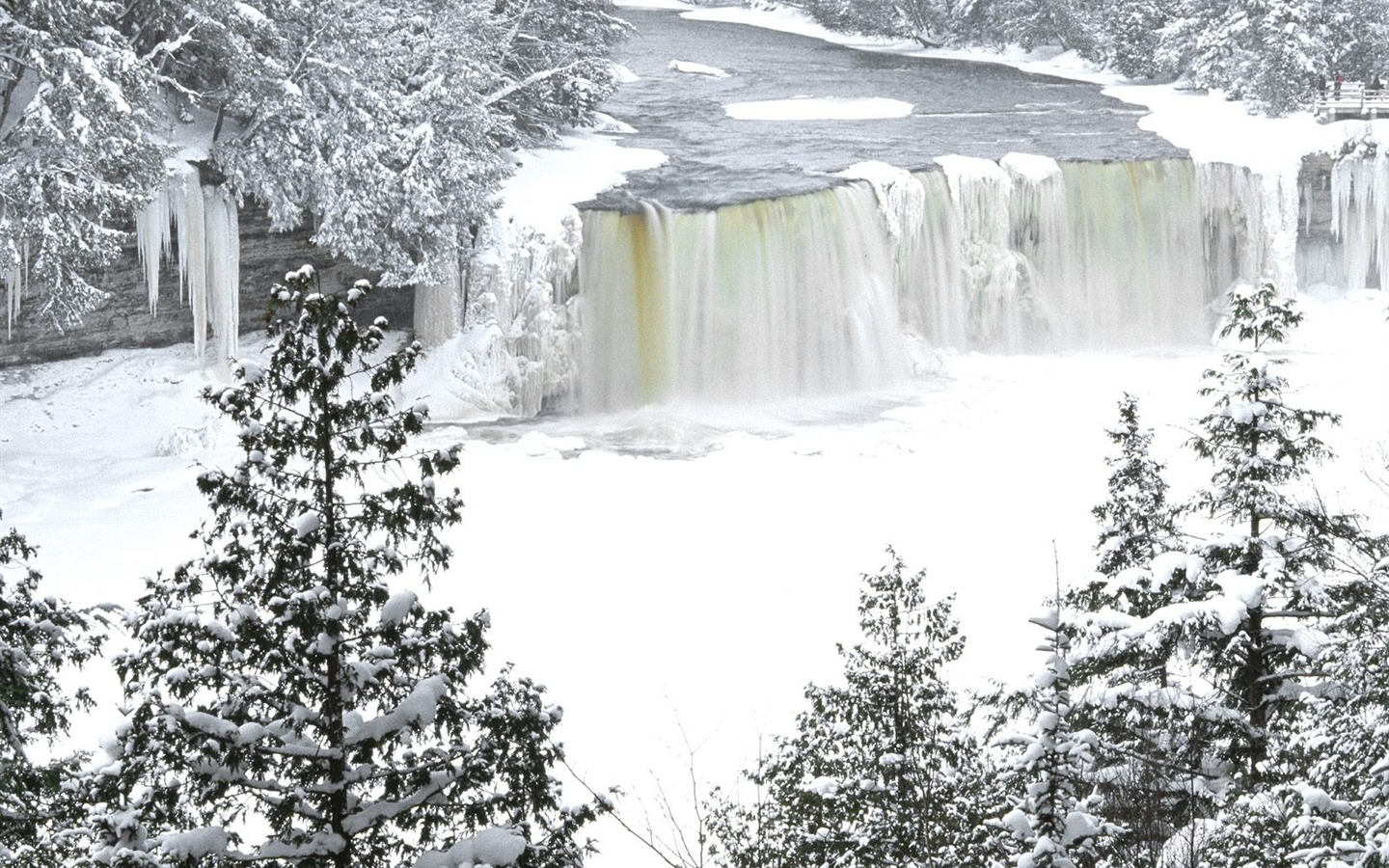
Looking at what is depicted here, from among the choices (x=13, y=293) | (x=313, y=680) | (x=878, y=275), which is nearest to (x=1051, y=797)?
(x=313, y=680)

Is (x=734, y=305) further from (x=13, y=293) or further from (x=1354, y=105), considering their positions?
(x=1354, y=105)

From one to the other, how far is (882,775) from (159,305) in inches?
670

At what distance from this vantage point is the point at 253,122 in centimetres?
2278

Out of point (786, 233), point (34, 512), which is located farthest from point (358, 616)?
point (786, 233)

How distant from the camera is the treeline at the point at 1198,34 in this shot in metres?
33.7

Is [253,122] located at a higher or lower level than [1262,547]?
higher

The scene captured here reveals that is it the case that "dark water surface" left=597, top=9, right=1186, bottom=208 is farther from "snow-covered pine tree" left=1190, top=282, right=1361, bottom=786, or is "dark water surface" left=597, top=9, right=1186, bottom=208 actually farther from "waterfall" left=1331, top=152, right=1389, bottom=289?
"snow-covered pine tree" left=1190, top=282, right=1361, bottom=786

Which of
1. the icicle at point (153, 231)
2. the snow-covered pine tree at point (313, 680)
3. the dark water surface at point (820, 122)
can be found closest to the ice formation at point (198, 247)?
the icicle at point (153, 231)

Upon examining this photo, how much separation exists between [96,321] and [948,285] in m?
13.7

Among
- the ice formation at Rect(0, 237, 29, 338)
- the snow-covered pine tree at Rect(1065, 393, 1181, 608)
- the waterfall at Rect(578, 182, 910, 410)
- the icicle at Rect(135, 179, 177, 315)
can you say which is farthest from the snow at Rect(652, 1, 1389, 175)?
the snow-covered pine tree at Rect(1065, 393, 1181, 608)

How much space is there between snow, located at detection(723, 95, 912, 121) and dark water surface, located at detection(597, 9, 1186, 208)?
43 cm

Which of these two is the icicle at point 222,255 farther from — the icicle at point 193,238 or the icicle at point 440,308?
the icicle at point 440,308

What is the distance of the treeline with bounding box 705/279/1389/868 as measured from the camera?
790cm

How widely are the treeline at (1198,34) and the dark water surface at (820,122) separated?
1.93 metres
